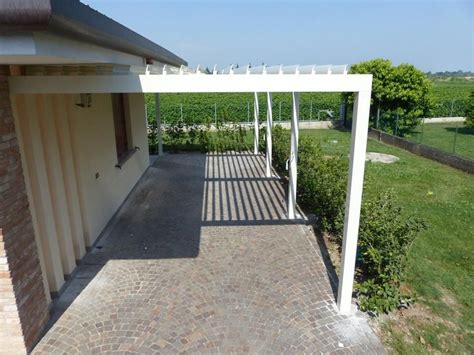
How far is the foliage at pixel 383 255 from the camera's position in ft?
15.0

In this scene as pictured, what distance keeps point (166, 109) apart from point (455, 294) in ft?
68.9

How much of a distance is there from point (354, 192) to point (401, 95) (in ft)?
52.4

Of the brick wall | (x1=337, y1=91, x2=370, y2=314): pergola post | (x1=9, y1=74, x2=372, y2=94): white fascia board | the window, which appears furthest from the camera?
the window

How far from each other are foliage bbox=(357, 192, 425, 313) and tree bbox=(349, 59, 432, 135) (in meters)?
13.5

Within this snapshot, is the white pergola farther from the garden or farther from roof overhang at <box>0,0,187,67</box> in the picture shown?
the garden

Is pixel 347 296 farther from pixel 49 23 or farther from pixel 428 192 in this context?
pixel 428 192

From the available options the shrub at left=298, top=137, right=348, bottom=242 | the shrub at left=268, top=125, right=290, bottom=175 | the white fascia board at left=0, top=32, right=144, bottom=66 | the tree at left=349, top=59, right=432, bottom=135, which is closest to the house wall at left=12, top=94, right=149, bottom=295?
the white fascia board at left=0, top=32, right=144, bottom=66

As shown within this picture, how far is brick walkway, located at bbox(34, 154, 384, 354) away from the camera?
13.0ft

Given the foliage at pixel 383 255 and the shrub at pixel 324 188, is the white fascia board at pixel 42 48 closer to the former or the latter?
the foliage at pixel 383 255

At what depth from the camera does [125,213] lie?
782 cm

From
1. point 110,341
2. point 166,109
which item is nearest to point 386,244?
point 110,341

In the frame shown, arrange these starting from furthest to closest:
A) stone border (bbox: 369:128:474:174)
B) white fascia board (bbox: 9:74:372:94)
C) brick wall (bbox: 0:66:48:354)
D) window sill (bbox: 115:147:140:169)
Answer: stone border (bbox: 369:128:474:174) → window sill (bbox: 115:147:140:169) → white fascia board (bbox: 9:74:372:94) → brick wall (bbox: 0:66:48:354)

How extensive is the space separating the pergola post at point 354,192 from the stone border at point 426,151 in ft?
31.7

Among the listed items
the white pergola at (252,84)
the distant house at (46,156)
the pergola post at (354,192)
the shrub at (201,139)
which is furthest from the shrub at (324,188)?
the shrub at (201,139)
